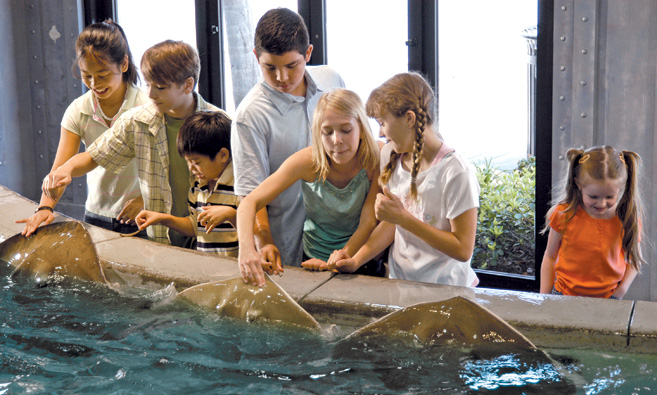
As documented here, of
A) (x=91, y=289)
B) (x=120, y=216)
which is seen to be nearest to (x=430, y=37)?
(x=120, y=216)

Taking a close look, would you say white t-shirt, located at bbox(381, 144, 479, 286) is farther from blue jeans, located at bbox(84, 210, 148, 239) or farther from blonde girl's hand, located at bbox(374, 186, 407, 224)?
blue jeans, located at bbox(84, 210, 148, 239)

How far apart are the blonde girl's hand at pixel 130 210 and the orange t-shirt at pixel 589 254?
76.6 inches

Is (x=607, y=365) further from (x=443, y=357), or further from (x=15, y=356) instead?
(x=15, y=356)

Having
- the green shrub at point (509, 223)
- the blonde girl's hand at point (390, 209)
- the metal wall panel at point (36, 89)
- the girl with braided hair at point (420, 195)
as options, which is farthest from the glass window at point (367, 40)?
the metal wall panel at point (36, 89)

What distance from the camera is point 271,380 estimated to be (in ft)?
6.41

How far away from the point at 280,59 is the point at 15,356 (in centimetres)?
148

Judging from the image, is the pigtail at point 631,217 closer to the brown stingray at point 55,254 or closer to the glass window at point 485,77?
the glass window at point 485,77

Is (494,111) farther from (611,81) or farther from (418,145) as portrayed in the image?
(418,145)

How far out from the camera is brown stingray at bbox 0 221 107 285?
2.90m

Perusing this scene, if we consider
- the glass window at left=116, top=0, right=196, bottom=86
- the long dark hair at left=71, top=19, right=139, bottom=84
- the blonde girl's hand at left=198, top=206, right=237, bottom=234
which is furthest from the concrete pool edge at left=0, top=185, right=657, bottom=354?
the glass window at left=116, top=0, right=196, bottom=86

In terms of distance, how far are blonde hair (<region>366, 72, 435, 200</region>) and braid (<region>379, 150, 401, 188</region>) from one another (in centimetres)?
4

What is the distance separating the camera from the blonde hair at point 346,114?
2588 millimetres

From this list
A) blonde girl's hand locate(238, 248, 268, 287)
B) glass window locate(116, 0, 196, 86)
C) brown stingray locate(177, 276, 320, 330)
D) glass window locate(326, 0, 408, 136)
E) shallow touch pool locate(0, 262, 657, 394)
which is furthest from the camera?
glass window locate(116, 0, 196, 86)

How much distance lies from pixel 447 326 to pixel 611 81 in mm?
2204
